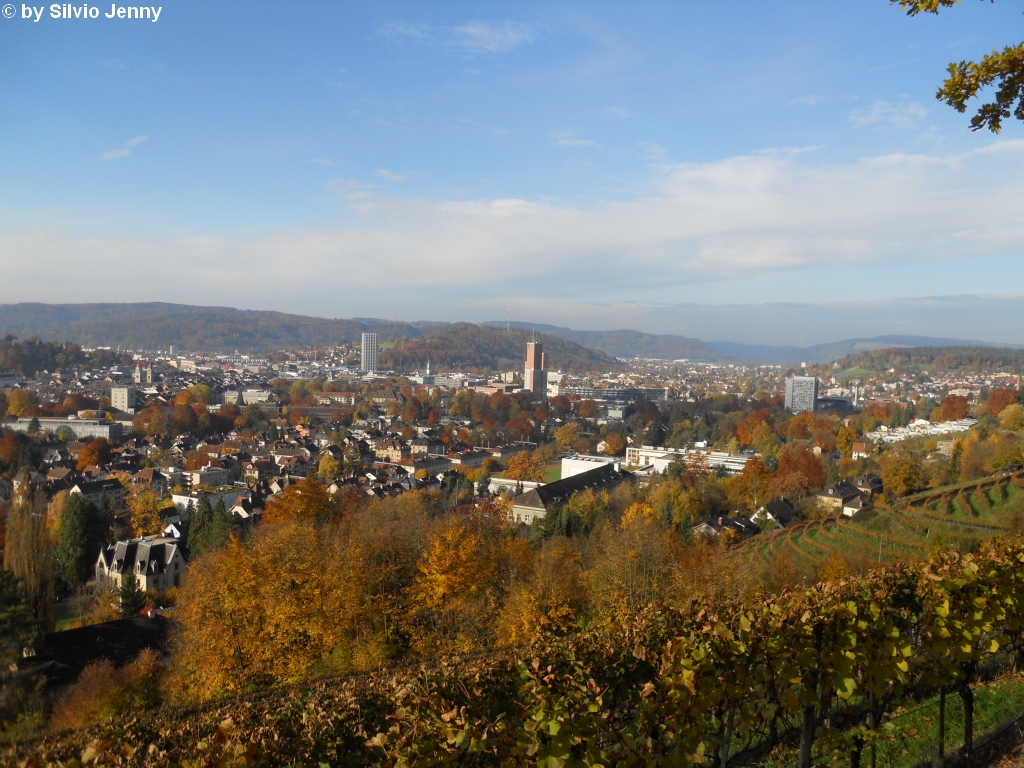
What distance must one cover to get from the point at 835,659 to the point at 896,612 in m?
0.55

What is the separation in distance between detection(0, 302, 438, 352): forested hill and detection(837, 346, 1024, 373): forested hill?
108574 mm

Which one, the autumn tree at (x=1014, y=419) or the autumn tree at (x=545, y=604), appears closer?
the autumn tree at (x=545, y=604)

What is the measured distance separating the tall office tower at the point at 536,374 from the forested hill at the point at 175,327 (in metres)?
66.7

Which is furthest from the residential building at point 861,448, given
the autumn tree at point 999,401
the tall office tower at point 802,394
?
the tall office tower at point 802,394

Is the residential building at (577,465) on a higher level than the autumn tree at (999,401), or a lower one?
lower

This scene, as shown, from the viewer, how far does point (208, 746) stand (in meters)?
2.05

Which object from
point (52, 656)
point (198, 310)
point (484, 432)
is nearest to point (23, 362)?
point (484, 432)

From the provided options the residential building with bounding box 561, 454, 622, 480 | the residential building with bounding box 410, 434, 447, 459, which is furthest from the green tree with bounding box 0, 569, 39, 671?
the residential building with bounding box 410, 434, 447, 459

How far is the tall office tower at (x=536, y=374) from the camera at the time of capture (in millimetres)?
85500

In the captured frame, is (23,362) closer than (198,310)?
Yes

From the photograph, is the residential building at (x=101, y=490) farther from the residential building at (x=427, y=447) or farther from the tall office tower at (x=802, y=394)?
the tall office tower at (x=802, y=394)

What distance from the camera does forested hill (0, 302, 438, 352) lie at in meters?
129

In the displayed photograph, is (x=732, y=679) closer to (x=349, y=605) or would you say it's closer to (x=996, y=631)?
(x=996, y=631)

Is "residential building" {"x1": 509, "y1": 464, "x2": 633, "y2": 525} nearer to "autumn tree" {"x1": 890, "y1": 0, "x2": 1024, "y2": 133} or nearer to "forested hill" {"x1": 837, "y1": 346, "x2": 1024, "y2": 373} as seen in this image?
"autumn tree" {"x1": 890, "y1": 0, "x2": 1024, "y2": 133}
